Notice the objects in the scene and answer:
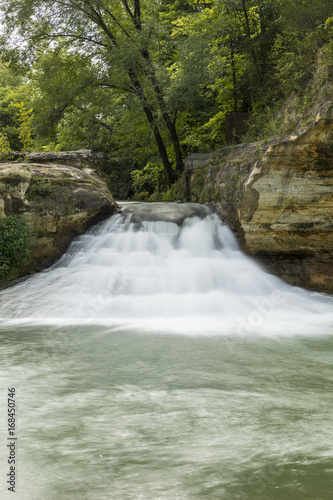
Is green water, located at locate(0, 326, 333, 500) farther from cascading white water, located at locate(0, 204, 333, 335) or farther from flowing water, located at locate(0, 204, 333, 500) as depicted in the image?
cascading white water, located at locate(0, 204, 333, 335)

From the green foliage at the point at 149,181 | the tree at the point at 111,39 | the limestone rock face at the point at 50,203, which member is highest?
the tree at the point at 111,39

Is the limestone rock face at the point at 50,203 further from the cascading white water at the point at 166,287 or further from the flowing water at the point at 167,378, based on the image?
the flowing water at the point at 167,378

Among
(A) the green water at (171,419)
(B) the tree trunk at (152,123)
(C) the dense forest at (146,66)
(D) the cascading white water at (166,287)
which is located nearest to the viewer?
(A) the green water at (171,419)

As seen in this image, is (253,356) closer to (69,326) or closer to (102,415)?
(102,415)

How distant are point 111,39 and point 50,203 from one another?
7.86 meters

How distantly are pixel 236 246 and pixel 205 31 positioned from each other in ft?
26.8

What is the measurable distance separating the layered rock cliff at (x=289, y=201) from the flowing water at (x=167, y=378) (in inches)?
26.6

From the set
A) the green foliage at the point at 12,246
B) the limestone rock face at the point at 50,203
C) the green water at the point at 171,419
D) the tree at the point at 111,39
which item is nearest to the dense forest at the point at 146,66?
the tree at the point at 111,39

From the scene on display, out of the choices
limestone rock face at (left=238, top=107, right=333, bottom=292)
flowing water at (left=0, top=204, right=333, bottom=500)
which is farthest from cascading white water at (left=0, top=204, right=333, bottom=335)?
limestone rock face at (left=238, top=107, right=333, bottom=292)

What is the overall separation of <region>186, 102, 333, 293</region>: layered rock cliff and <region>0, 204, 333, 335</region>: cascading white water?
1.70ft

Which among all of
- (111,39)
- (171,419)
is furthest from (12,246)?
(111,39)

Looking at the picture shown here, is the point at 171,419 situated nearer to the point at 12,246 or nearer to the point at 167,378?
the point at 167,378

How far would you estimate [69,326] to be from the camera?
22.2ft

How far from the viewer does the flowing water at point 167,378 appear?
2.60 meters
